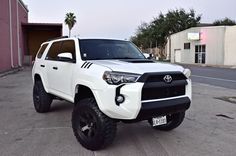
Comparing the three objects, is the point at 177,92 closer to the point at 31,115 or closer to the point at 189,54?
the point at 31,115

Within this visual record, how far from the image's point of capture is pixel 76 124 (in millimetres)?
5434

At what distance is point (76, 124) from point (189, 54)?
48737mm

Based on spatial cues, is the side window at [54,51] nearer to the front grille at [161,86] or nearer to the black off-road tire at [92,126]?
the black off-road tire at [92,126]

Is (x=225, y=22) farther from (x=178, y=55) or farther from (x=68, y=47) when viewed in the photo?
(x=68, y=47)

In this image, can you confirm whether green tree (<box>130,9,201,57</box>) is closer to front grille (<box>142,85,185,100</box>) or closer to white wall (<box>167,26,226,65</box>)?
white wall (<box>167,26,226,65</box>)

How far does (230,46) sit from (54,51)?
40.1 meters

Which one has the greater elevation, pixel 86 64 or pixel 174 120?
pixel 86 64

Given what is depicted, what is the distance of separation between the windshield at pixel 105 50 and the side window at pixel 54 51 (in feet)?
3.64

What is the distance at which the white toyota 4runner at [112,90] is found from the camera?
460 centimetres

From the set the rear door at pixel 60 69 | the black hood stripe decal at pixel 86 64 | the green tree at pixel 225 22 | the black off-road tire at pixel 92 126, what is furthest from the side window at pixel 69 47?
the green tree at pixel 225 22

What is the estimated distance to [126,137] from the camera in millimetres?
5840

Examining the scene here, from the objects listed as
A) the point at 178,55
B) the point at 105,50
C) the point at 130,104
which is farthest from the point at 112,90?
the point at 178,55

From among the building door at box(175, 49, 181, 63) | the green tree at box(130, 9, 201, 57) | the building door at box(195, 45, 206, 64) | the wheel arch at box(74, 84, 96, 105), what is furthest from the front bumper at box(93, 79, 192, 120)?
the green tree at box(130, 9, 201, 57)

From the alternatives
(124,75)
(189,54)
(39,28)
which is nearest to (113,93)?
(124,75)
